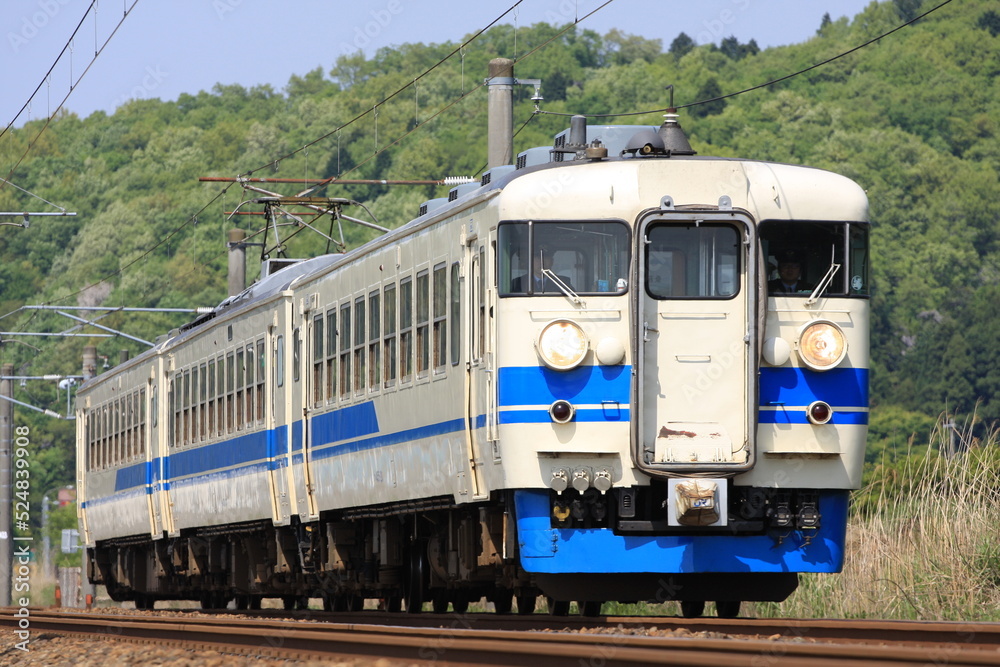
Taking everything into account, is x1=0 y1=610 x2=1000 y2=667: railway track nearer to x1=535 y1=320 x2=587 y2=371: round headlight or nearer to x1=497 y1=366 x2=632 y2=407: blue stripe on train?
x1=497 y1=366 x2=632 y2=407: blue stripe on train

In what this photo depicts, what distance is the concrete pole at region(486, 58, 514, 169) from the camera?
64.3 ft

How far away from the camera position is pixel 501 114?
2017 centimetres

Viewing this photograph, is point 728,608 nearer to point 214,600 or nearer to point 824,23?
point 214,600

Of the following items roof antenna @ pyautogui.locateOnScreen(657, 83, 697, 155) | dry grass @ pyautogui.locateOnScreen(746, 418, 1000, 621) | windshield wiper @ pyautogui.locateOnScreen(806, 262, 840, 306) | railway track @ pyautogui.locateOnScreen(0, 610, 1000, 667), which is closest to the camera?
railway track @ pyautogui.locateOnScreen(0, 610, 1000, 667)

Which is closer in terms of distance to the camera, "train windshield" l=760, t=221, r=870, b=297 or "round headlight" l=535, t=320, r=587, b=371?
"round headlight" l=535, t=320, r=587, b=371

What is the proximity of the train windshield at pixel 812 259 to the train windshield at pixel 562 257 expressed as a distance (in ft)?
3.23

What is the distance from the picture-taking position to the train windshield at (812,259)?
37.6 ft

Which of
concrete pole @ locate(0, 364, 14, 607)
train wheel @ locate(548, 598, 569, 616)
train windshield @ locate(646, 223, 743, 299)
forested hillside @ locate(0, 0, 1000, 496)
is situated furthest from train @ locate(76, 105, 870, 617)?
forested hillside @ locate(0, 0, 1000, 496)

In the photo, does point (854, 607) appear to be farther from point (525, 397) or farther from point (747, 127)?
point (747, 127)

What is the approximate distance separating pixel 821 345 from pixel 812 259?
1.96 feet

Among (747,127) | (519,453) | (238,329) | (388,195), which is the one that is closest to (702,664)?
(519,453)

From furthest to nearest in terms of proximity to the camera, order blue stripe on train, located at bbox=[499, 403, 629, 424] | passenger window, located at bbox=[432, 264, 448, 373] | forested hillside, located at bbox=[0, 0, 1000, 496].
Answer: forested hillside, located at bbox=[0, 0, 1000, 496], passenger window, located at bbox=[432, 264, 448, 373], blue stripe on train, located at bbox=[499, 403, 629, 424]

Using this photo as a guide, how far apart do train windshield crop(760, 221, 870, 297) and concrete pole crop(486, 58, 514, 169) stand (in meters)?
8.15

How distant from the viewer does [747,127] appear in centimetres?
10856
